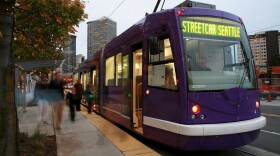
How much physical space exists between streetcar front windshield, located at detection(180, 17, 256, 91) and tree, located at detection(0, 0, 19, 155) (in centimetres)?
319

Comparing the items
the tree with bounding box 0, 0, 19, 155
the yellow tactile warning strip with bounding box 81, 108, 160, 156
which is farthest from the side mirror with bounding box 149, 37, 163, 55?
the tree with bounding box 0, 0, 19, 155

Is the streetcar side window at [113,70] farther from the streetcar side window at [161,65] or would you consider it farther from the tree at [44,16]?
the streetcar side window at [161,65]

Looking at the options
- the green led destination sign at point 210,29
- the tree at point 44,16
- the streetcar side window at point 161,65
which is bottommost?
the streetcar side window at point 161,65

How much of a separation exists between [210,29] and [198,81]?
1.20 m

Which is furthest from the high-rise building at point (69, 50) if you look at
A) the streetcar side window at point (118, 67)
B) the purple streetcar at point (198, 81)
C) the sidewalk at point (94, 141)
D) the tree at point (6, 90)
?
the tree at point (6, 90)

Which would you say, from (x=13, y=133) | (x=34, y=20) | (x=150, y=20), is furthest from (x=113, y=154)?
(x=34, y=20)

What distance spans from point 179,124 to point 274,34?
8531cm

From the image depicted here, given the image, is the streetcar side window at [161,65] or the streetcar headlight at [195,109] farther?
the streetcar side window at [161,65]

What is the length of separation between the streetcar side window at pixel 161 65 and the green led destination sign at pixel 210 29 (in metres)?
0.49

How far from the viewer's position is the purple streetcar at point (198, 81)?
531cm

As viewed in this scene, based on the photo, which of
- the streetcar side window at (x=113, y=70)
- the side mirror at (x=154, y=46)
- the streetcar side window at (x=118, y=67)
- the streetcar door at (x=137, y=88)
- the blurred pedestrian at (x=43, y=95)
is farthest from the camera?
the blurred pedestrian at (x=43, y=95)

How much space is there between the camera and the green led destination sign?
5711mm

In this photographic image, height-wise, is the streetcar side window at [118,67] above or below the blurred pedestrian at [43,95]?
above

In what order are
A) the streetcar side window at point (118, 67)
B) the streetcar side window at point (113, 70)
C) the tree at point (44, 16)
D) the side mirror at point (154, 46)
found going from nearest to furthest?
1. the side mirror at point (154, 46)
2. the tree at point (44, 16)
3. the streetcar side window at point (118, 67)
4. the streetcar side window at point (113, 70)
